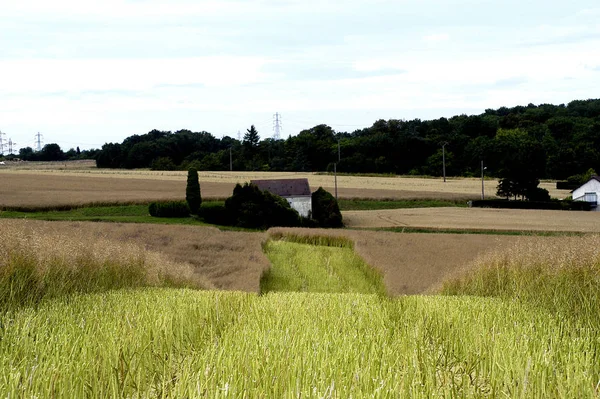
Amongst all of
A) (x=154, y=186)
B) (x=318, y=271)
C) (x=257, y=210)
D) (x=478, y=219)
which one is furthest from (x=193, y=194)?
(x=318, y=271)

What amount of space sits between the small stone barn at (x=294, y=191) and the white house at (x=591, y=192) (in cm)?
2954

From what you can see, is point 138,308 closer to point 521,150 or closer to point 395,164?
point 521,150

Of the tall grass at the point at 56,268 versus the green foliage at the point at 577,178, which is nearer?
the tall grass at the point at 56,268

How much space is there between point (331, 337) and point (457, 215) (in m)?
52.0

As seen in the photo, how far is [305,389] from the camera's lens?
2908 mm

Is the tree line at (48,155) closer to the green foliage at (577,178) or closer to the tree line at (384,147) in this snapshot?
the tree line at (384,147)

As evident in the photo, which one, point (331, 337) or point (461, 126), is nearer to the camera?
point (331, 337)

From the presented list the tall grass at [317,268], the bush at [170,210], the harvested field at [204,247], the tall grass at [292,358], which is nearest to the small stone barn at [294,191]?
the bush at [170,210]

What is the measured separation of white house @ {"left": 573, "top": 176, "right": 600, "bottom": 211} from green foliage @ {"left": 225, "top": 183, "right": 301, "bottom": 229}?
32562 millimetres

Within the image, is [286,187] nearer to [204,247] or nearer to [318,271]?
[204,247]

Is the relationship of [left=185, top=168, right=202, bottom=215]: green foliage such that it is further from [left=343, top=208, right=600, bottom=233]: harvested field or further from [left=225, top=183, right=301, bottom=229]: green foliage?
[left=343, top=208, right=600, bottom=233]: harvested field

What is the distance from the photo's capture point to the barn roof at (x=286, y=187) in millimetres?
55047

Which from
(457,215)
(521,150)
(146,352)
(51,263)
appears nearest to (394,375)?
(146,352)

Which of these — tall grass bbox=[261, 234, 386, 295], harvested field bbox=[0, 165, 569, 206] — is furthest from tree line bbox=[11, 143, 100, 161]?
tall grass bbox=[261, 234, 386, 295]
